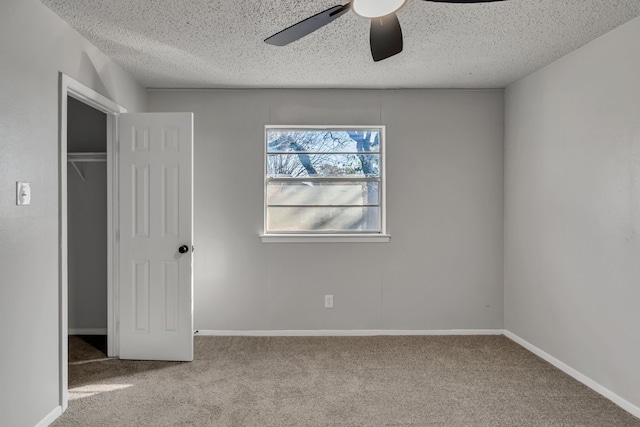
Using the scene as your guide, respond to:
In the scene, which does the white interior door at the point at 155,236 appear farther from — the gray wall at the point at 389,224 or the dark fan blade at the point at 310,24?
the dark fan blade at the point at 310,24

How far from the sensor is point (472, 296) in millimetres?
4121

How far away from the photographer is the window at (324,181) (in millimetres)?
4156

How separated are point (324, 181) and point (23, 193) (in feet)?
8.43

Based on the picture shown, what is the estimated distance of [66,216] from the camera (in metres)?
2.58

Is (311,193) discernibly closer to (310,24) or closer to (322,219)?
(322,219)

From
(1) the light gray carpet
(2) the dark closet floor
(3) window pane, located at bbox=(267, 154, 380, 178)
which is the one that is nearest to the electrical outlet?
(1) the light gray carpet

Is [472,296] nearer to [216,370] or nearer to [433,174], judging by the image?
[433,174]

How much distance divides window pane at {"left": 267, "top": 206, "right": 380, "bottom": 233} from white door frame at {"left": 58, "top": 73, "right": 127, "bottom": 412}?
4.67ft

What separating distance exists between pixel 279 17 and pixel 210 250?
234 cm

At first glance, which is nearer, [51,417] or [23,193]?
[23,193]

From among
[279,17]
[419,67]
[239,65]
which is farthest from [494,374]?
[239,65]

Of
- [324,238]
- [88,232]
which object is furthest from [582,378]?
[88,232]

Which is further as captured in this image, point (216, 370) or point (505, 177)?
point (505, 177)

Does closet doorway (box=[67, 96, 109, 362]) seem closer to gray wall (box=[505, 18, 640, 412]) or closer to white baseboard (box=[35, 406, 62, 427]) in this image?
white baseboard (box=[35, 406, 62, 427])
